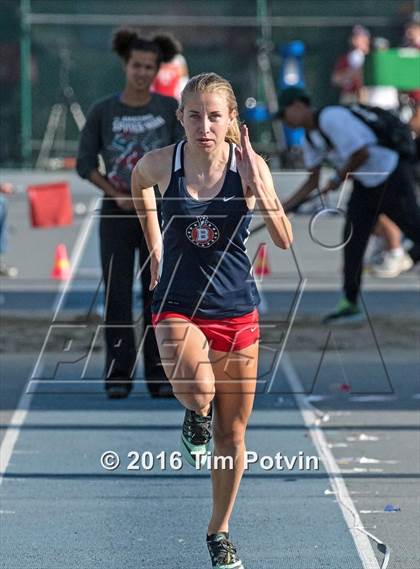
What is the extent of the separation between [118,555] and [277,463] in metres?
1.76

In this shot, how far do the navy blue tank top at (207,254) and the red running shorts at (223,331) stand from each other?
21 millimetres

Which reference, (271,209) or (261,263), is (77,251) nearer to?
(261,263)

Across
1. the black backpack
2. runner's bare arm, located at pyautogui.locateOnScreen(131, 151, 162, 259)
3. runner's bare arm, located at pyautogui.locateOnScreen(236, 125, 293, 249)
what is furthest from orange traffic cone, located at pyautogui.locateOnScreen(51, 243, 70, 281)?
runner's bare arm, located at pyautogui.locateOnScreen(236, 125, 293, 249)

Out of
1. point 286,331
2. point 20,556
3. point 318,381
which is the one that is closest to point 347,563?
point 20,556

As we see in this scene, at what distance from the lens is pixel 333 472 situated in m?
7.68

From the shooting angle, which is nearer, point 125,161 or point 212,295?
point 212,295

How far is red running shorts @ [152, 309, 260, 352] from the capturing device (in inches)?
231

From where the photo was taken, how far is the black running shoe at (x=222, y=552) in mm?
5789

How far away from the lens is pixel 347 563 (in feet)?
20.1

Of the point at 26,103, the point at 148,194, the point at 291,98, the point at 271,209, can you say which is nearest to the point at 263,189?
the point at 271,209

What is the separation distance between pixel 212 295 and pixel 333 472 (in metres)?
2.15

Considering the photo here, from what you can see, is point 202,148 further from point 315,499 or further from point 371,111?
point 371,111

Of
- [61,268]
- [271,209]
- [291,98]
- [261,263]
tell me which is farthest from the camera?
[61,268]

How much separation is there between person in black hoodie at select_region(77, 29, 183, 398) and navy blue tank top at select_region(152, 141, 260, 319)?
127 inches
